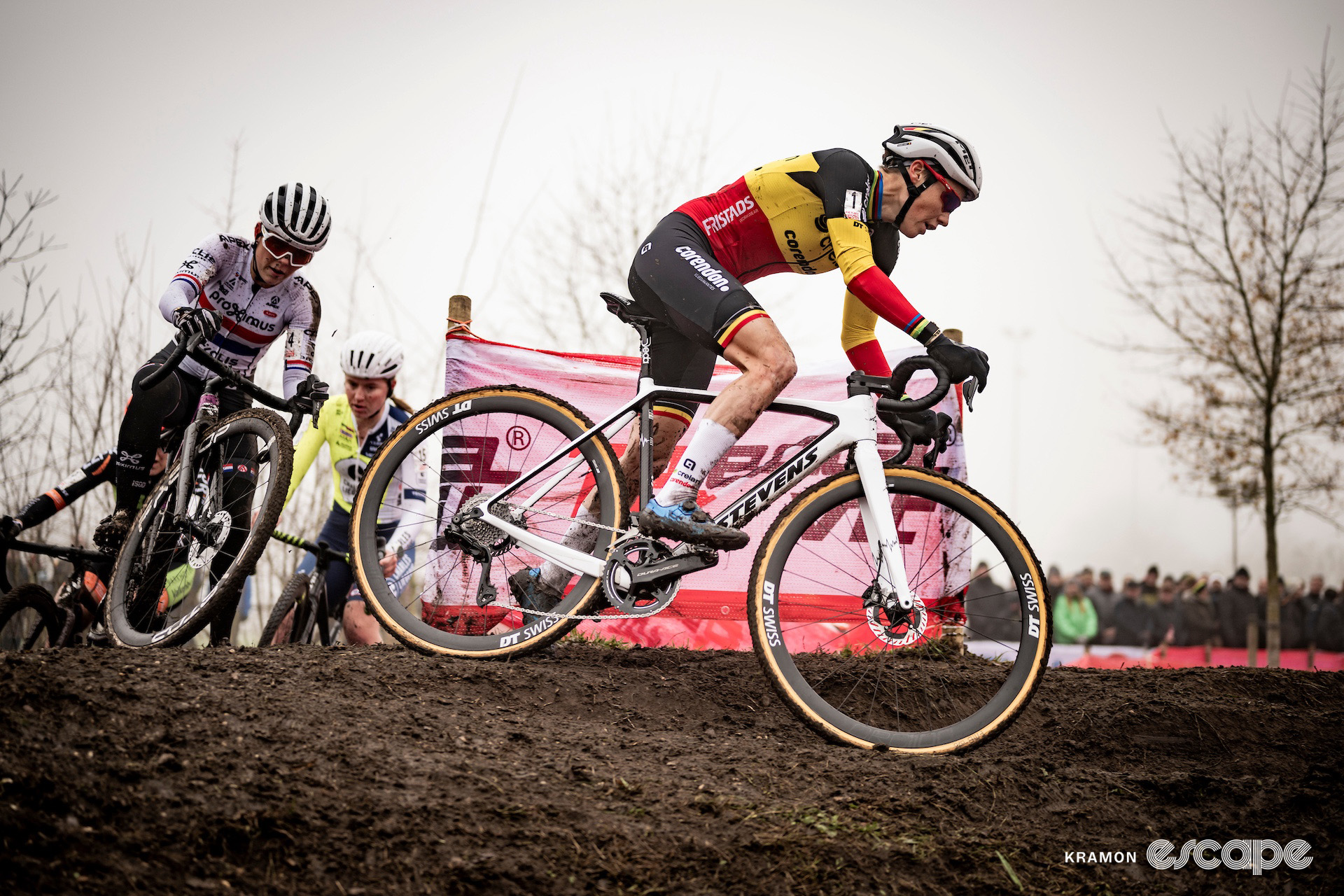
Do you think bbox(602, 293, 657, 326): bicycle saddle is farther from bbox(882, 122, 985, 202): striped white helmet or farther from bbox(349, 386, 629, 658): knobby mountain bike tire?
bbox(882, 122, 985, 202): striped white helmet

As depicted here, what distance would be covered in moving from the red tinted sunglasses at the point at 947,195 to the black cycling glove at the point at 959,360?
799mm

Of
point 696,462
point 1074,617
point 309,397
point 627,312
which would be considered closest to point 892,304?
point 696,462

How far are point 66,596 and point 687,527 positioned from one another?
150 inches

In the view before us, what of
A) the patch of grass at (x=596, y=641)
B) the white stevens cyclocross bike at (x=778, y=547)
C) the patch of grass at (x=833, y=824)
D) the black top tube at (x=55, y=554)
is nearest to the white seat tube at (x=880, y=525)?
the white stevens cyclocross bike at (x=778, y=547)

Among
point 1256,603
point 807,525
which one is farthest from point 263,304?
point 1256,603

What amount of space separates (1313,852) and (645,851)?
2.21 metres

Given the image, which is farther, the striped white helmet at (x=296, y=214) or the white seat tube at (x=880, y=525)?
the striped white helmet at (x=296, y=214)

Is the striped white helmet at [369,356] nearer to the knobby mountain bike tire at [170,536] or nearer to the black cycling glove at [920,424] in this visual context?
the knobby mountain bike tire at [170,536]

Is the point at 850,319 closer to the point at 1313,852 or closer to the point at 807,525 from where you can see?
the point at 807,525

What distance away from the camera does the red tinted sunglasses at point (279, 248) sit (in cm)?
469

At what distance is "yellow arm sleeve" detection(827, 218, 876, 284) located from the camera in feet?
11.8

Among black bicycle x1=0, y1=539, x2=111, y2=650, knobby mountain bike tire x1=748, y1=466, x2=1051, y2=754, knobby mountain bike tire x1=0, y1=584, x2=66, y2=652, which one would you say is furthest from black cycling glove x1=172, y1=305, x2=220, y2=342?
knobby mountain bike tire x1=748, y1=466, x2=1051, y2=754

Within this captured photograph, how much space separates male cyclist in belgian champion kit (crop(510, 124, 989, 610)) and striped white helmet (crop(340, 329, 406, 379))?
95.6 inches

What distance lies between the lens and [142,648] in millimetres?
3559
